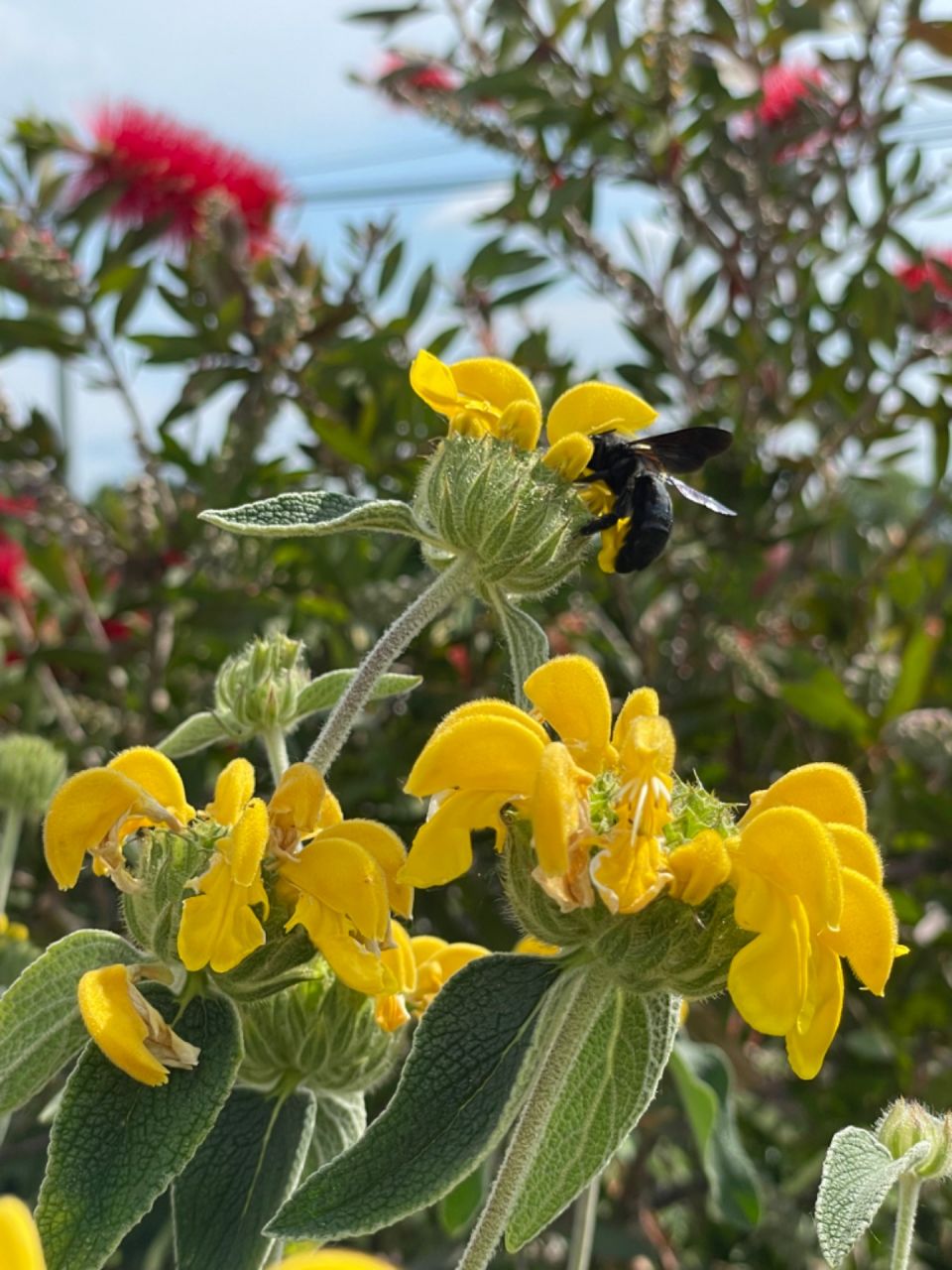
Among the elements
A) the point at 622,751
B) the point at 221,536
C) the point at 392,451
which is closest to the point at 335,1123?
the point at 622,751

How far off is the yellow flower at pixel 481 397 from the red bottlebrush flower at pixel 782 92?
1.11 m

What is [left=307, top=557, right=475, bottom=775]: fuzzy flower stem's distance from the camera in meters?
0.53

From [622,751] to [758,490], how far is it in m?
1.02

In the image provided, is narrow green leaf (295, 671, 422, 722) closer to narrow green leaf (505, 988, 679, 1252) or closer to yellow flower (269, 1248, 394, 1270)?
narrow green leaf (505, 988, 679, 1252)

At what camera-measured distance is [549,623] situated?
1.54 metres

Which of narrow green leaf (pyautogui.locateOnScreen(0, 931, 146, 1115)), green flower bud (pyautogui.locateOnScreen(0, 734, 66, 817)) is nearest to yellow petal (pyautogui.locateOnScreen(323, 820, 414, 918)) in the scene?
narrow green leaf (pyautogui.locateOnScreen(0, 931, 146, 1115))

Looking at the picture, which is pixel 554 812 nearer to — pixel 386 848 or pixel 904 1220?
pixel 386 848

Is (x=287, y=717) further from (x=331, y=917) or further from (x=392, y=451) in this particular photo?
(x=392, y=451)

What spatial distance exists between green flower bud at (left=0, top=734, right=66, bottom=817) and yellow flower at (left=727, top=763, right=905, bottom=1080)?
28.7 inches

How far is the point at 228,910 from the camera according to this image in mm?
488

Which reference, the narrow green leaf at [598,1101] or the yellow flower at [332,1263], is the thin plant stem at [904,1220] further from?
the yellow flower at [332,1263]

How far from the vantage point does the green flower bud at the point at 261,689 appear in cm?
64

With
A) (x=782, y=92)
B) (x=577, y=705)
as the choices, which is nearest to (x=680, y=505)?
(x=782, y=92)

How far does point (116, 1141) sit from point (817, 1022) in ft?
0.84
